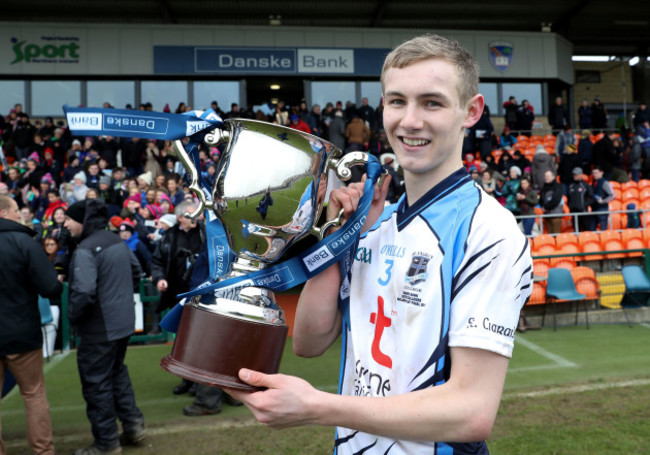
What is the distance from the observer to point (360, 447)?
1338 millimetres

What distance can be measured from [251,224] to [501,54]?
2048 centimetres

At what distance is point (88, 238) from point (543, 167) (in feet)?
33.4

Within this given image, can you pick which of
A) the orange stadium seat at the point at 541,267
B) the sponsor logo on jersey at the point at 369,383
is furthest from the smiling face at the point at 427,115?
the orange stadium seat at the point at 541,267

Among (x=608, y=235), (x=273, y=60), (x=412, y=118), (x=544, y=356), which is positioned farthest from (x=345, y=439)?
(x=273, y=60)

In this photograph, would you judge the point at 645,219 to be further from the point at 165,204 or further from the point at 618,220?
the point at 165,204

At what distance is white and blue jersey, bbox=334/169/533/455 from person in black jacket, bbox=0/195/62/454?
10.3 ft

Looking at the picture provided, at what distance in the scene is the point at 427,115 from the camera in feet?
4.04

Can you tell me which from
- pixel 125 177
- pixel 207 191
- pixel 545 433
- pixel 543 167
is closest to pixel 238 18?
pixel 125 177

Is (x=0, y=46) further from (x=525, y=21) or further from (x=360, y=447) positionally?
(x=360, y=447)

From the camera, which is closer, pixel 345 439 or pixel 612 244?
pixel 345 439

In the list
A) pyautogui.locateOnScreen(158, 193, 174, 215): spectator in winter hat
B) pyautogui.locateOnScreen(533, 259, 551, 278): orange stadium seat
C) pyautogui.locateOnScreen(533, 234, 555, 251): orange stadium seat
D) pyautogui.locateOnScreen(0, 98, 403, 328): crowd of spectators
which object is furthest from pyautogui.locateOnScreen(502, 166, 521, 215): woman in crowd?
pyautogui.locateOnScreen(158, 193, 174, 215): spectator in winter hat

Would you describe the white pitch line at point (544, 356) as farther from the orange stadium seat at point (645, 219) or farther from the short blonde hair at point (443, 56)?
the orange stadium seat at point (645, 219)

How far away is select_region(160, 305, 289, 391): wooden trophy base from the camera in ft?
4.03

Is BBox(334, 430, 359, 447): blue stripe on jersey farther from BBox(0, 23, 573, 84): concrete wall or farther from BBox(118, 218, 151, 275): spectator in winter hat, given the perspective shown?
BBox(0, 23, 573, 84): concrete wall
